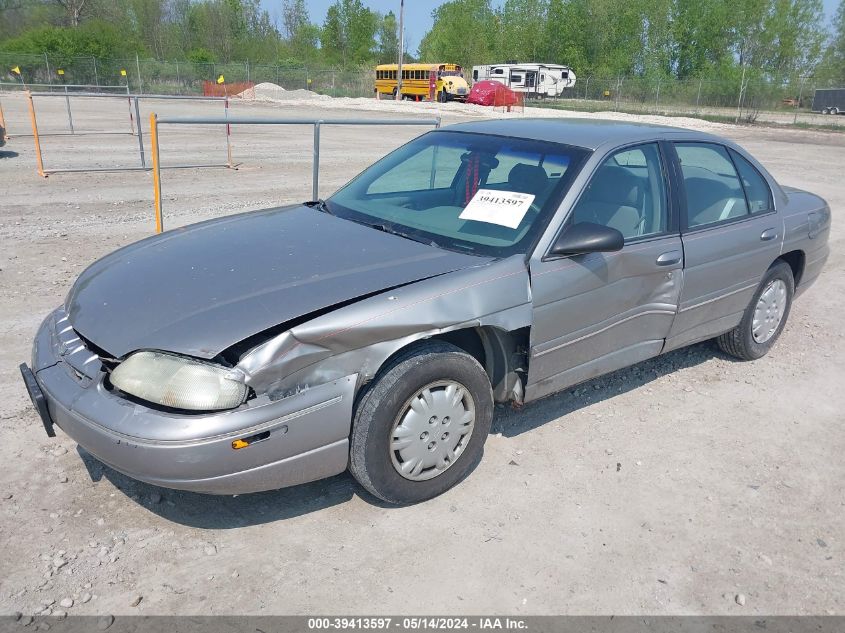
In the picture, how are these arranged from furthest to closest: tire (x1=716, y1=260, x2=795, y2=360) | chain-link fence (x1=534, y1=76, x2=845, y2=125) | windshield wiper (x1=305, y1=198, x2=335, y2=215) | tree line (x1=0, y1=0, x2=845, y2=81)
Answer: tree line (x1=0, y1=0, x2=845, y2=81)
chain-link fence (x1=534, y1=76, x2=845, y2=125)
tire (x1=716, y1=260, x2=795, y2=360)
windshield wiper (x1=305, y1=198, x2=335, y2=215)

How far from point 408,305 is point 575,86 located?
56495mm

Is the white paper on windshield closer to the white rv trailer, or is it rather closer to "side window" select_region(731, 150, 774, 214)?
"side window" select_region(731, 150, 774, 214)

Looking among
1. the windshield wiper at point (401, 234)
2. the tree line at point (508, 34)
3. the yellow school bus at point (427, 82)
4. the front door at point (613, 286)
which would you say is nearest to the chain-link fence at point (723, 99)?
the yellow school bus at point (427, 82)

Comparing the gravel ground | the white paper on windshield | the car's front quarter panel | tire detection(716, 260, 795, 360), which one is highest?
the white paper on windshield

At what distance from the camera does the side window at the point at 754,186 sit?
4801 mm

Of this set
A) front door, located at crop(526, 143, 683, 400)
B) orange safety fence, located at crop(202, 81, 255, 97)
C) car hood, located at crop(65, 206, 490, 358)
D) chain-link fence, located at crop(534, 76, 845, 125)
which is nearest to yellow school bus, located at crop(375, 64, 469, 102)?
chain-link fence, located at crop(534, 76, 845, 125)

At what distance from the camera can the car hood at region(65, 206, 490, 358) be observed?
9.22ft

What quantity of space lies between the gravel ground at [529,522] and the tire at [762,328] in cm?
A: 14

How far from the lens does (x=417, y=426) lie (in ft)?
10.3

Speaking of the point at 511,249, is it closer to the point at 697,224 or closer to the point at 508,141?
the point at 508,141

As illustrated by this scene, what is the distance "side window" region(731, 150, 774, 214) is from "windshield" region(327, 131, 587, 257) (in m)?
1.65

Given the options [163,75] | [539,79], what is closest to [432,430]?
[539,79]

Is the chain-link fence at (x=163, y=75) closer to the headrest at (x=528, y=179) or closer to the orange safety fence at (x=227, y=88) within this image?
the orange safety fence at (x=227, y=88)

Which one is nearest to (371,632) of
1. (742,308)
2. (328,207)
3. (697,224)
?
(328,207)
